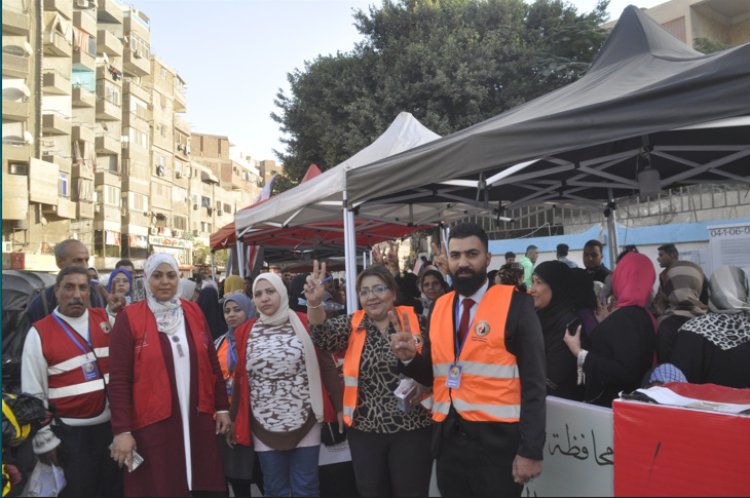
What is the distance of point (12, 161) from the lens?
97.2 feet

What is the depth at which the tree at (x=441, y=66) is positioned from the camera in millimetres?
16344

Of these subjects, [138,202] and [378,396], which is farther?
[138,202]

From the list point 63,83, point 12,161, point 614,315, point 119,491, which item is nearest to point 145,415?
point 119,491

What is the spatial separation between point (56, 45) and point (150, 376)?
120ft

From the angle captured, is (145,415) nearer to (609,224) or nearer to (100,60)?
(609,224)

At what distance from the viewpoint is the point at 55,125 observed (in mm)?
33062

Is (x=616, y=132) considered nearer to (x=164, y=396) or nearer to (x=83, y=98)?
(x=164, y=396)

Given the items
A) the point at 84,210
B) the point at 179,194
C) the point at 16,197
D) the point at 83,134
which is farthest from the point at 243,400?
Answer: the point at 179,194

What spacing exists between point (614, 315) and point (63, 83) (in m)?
38.3

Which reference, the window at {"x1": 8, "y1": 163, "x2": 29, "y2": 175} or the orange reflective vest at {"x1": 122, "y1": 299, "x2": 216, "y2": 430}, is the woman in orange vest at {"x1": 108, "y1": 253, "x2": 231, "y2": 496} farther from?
the window at {"x1": 8, "y1": 163, "x2": 29, "y2": 175}

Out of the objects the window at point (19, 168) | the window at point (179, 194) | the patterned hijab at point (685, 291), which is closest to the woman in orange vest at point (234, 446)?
the patterned hijab at point (685, 291)

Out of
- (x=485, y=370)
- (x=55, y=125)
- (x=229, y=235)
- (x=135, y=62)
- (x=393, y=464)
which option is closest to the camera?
(x=485, y=370)

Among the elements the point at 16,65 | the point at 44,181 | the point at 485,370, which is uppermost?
the point at 16,65

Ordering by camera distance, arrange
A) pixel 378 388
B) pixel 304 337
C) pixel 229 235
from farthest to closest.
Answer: pixel 229 235 < pixel 304 337 < pixel 378 388
